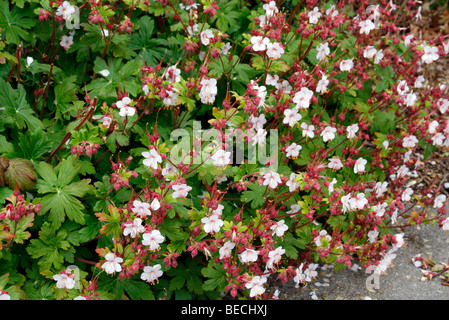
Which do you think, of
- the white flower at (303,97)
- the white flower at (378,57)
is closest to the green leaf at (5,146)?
the white flower at (303,97)

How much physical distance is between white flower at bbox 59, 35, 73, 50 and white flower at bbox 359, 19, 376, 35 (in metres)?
2.18

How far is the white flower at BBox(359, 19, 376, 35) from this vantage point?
11.2 feet

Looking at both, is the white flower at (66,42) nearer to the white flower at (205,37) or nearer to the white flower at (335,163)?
the white flower at (205,37)

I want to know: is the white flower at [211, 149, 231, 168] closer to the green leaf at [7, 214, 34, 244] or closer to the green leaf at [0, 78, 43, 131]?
the green leaf at [7, 214, 34, 244]

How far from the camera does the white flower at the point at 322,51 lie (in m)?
3.34

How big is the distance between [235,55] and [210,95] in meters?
0.88

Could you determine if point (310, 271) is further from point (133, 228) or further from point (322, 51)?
point (322, 51)

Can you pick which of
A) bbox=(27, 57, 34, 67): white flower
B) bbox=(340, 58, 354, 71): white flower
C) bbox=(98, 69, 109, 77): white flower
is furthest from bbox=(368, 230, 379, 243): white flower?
bbox=(27, 57, 34, 67): white flower

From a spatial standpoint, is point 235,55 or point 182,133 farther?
point 235,55

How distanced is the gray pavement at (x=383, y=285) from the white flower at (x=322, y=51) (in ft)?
5.38
